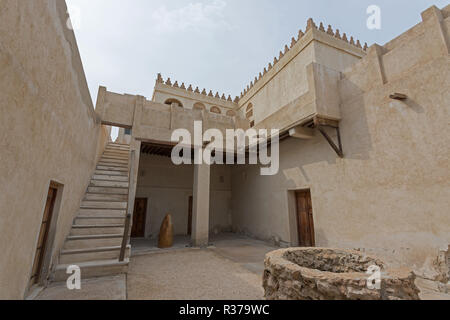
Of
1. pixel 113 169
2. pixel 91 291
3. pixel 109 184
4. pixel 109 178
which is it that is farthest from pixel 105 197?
pixel 91 291

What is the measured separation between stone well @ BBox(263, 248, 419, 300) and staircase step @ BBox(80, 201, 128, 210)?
5.09 metres

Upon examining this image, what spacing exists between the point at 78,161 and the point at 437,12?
9.30 meters

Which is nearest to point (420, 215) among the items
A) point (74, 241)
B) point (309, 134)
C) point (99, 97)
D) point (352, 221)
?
point (352, 221)

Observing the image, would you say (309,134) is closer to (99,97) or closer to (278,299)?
(278,299)

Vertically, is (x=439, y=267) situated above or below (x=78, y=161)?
below

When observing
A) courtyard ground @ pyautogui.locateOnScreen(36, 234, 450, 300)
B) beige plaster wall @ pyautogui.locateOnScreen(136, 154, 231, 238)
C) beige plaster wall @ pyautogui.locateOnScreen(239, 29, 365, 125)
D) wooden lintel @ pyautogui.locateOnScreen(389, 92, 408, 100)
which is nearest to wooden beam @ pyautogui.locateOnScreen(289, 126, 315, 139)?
beige plaster wall @ pyautogui.locateOnScreen(239, 29, 365, 125)

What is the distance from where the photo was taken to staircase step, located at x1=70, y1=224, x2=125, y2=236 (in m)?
5.41

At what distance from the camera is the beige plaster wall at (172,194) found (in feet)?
39.1

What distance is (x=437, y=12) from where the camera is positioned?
15.5 ft

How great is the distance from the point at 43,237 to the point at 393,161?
8034mm

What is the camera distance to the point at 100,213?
6.15 meters

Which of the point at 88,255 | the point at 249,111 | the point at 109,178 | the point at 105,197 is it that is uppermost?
the point at 249,111

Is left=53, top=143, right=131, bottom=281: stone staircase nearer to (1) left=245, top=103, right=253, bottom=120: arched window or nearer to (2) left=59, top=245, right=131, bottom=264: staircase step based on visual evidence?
(2) left=59, top=245, right=131, bottom=264: staircase step

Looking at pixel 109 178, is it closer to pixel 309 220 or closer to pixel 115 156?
pixel 115 156
